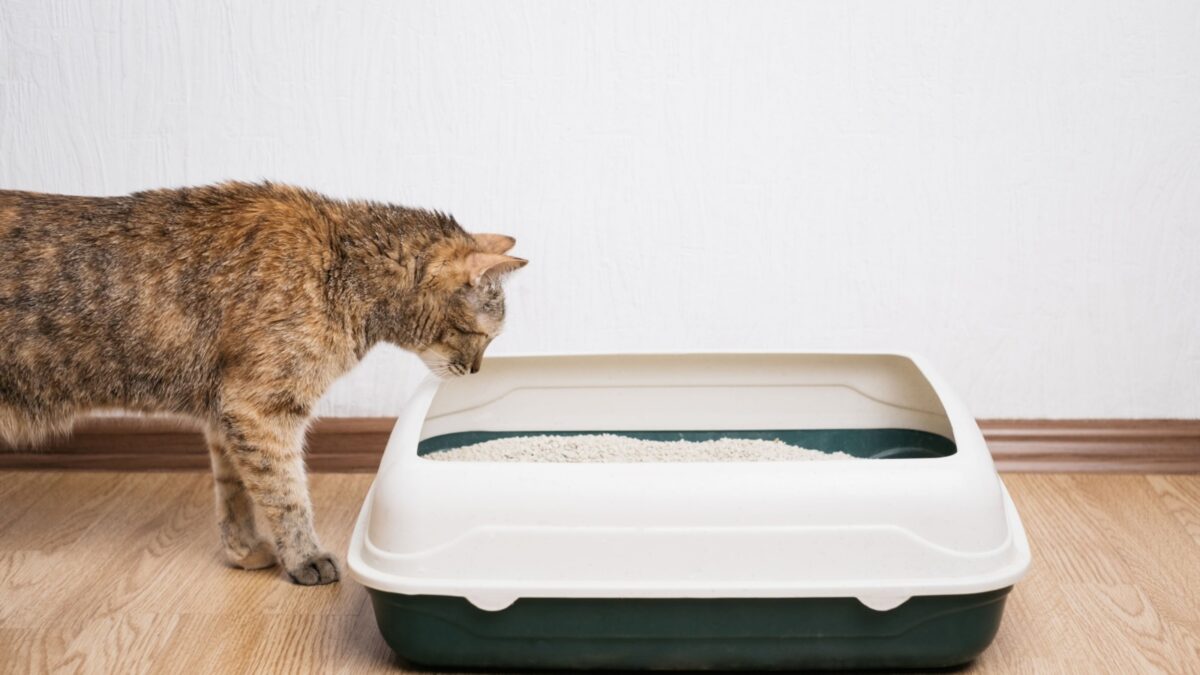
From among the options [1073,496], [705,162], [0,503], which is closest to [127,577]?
[0,503]

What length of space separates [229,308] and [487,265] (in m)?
0.35

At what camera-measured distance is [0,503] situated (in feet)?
6.44

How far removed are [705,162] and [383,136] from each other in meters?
0.58

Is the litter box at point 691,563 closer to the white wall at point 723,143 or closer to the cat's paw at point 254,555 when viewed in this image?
the cat's paw at point 254,555

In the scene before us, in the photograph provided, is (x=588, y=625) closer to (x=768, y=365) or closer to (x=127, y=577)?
(x=768, y=365)

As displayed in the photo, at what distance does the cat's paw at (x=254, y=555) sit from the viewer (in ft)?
5.43

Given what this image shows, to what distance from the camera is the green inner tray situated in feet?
5.62

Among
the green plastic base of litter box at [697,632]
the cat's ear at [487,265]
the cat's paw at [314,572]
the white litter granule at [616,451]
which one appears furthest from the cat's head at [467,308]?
the green plastic base of litter box at [697,632]

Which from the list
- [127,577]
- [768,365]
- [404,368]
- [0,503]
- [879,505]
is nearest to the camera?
[879,505]

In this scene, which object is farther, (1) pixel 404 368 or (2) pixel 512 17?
(1) pixel 404 368

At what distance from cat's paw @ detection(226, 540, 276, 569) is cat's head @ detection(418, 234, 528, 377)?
360 millimetres

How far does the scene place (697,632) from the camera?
4.14 feet

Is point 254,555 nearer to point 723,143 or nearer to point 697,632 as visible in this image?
point 697,632

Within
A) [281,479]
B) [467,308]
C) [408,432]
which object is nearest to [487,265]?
[467,308]
